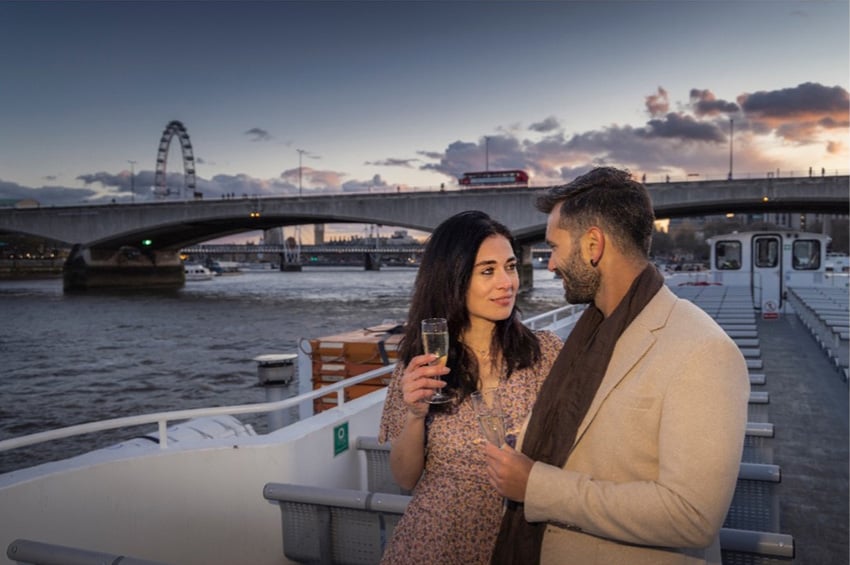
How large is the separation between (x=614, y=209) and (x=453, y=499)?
121cm

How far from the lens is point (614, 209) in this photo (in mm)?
1641

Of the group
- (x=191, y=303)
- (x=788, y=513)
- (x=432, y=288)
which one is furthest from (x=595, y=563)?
(x=191, y=303)

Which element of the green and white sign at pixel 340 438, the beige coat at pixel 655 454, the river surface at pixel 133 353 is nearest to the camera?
the beige coat at pixel 655 454

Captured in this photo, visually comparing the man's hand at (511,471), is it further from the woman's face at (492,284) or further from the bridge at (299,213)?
the bridge at (299,213)

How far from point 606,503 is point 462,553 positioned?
915mm

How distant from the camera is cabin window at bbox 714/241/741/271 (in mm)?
18703

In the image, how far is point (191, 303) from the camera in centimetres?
3903

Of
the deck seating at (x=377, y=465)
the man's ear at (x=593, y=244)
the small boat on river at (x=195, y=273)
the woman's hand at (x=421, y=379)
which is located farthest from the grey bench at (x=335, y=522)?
the small boat on river at (x=195, y=273)

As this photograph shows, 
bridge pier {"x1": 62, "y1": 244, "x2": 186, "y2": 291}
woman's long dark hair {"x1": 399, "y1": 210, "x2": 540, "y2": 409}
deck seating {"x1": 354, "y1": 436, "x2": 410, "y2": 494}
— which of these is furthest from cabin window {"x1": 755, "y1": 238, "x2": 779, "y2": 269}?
bridge pier {"x1": 62, "y1": 244, "x2": 186, "y2": 291}

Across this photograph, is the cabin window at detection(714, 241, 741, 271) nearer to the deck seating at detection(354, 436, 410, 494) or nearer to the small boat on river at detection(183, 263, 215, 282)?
the deck seating at detection(354, 436, 410, 494)

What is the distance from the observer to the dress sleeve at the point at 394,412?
92.7 inches

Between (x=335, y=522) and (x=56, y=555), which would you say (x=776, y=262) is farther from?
(x=56, y=555)

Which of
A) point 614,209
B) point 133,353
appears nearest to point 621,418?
point 614,209

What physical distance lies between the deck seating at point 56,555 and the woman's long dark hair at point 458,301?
49.2 inches
